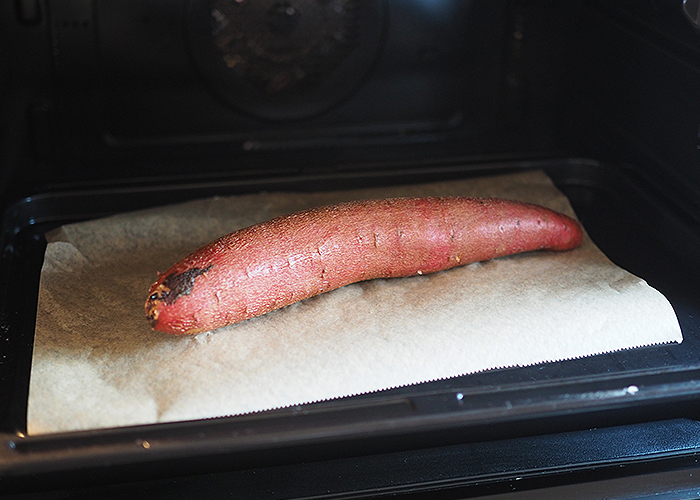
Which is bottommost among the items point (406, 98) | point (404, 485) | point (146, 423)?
point (404, 485)

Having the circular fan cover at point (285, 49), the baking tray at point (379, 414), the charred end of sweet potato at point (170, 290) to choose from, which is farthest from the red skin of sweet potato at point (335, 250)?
the circular fan cover at point (285, 49)

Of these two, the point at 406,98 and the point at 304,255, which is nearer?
the point at 304,255

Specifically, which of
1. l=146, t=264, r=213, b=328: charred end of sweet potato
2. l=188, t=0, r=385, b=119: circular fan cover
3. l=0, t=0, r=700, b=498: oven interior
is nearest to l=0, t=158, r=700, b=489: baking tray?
l=0, t=0, r=700, b=498: oven interior

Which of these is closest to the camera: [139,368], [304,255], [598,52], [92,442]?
[92,442]

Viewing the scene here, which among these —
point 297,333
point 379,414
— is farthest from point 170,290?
point 379,414

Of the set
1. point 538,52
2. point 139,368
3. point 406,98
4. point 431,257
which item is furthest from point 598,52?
point 139,368

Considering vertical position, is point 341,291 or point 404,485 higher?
point 341,291

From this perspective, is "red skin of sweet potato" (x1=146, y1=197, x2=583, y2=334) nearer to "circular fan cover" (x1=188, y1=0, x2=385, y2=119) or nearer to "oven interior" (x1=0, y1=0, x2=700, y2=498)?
"oven interior" (x1=0, y1=0, x2=700, y2=498)

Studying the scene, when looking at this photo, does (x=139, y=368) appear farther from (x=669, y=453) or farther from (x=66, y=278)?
(x=669, y=453)
